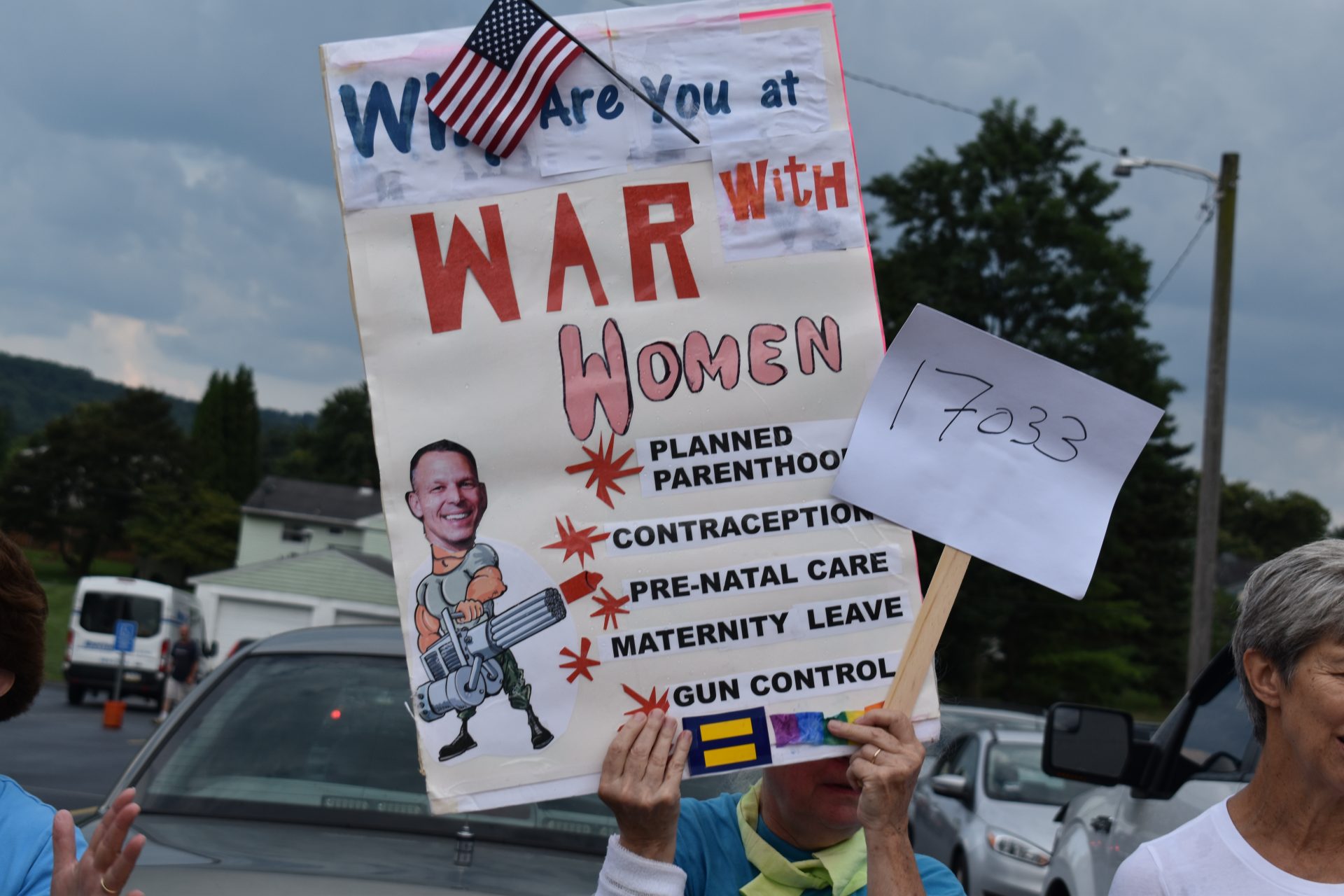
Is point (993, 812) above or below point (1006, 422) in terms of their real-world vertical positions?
below

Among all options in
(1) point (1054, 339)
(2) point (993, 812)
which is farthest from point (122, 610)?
(2) point (993, 812)

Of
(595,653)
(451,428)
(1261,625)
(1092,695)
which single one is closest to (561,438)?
(451,428)

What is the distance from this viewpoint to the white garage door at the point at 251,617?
205 ft

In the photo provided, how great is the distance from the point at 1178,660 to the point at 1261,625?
51093 mm

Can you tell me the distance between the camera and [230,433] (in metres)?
120

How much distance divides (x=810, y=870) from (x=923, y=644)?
0.46 metres

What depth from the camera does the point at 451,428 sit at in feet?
7.76

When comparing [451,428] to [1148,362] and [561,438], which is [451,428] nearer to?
[561,438]

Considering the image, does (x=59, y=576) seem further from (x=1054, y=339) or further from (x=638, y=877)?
(x=638, y=877)

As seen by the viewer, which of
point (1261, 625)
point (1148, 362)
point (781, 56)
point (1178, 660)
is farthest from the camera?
point (1178, 660)

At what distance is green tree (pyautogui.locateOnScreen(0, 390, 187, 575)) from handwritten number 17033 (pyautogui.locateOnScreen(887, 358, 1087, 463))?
91.7m

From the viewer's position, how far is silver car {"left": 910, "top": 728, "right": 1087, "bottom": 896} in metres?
9.93

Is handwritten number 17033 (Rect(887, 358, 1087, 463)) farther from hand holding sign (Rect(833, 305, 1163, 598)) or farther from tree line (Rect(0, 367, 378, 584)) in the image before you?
tree line (Rect(0, 367, 378, 584))

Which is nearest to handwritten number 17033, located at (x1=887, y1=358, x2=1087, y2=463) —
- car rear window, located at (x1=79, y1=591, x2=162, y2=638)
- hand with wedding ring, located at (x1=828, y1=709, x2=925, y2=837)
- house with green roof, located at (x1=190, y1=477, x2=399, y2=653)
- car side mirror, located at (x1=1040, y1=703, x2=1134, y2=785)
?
hand with wedding ring, located at (x1=828, y1=709, x2=925, y2=837)
